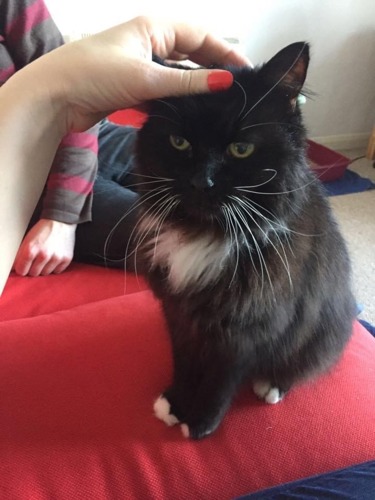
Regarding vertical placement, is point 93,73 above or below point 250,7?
above

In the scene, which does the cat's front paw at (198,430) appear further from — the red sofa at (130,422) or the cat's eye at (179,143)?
the cat's eye at (179,143)

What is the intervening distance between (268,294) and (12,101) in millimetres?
488

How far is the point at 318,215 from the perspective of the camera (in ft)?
2.61

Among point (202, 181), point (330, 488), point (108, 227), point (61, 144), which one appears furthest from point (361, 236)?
point (202, 181)

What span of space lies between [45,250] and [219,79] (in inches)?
26.4

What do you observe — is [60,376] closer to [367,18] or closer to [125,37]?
[125,37]

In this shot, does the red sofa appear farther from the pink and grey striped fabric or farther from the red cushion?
the pink and grey striped fabric

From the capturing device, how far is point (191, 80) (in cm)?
66

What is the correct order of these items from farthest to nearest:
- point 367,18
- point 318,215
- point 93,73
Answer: point 367,18, point 318,215, point 93,73

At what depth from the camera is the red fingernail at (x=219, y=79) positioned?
654 millimetres

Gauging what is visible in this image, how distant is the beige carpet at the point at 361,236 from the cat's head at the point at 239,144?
1.12 meters

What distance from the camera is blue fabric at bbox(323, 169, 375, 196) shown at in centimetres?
251

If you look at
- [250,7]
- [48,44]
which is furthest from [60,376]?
[250,7]

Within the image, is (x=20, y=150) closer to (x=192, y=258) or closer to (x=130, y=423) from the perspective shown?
(x=192, y=258)
